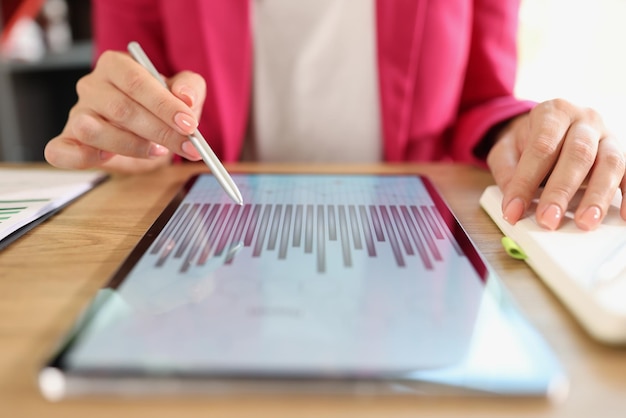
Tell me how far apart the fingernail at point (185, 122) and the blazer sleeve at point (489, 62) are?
1.16 ft

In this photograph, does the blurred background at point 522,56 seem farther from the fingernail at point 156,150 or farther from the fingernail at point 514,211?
the fingernail at point 514,211

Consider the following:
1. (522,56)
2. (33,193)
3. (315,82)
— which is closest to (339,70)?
(315,82)

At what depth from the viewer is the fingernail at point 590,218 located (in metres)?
0.35

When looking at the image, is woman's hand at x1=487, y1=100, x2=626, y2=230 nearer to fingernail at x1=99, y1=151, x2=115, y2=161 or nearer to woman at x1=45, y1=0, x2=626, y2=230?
woman at x1=45, y1=0, x2=626, y2=230

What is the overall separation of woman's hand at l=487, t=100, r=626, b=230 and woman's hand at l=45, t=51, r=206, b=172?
260mm

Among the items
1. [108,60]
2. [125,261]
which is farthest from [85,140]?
[125,261]

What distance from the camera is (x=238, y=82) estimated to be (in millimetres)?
666

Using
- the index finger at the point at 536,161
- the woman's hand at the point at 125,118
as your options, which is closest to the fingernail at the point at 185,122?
the woman's hand at the point at 125,118

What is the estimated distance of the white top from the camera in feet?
2.22

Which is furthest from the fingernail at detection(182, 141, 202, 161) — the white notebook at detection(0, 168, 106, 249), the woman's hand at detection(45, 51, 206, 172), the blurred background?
the blurred background

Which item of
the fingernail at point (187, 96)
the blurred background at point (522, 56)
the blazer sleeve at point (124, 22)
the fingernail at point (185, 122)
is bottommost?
the blurred background at point (522, 56)

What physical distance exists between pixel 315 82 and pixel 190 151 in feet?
1.02

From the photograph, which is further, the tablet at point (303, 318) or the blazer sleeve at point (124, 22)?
the blazer sleeve at point (124, 22)

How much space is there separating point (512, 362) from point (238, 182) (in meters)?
0.31
